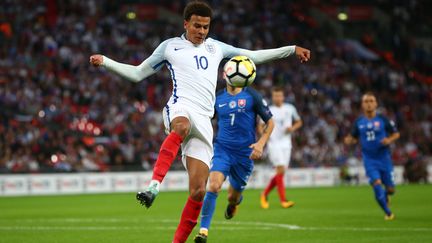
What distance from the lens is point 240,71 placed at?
9.56 metres

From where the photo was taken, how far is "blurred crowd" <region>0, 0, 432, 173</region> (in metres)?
30.4

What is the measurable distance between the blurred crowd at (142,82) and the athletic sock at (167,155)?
20864mm

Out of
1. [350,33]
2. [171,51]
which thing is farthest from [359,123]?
[350,33]

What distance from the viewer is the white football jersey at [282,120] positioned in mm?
20719

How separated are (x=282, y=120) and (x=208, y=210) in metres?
9.33

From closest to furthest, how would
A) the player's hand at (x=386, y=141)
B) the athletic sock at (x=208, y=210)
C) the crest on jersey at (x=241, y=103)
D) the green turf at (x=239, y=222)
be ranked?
the athletic sock at (x=208, y=210)
the green turf at (x=239, y=222)
the crest on jersey at (x=241, y=103)
the player's hand at (x=386, y=141)

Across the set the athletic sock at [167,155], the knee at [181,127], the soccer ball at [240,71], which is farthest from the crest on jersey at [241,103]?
the athletic sock at [167,155]

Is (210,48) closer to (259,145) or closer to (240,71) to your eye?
(240,71)

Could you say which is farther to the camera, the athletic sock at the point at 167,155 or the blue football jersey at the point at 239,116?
the blue football jersey at the point at 239,116

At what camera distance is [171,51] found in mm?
9359

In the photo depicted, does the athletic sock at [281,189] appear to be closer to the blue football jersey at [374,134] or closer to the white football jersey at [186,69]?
the blue football jersey at [374,134]

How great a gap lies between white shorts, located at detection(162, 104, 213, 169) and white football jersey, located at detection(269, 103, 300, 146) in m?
11.4

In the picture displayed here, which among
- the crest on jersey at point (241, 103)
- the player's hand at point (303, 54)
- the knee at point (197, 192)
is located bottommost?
the knee at point (197, 192)

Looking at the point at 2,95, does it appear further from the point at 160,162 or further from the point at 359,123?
the point at 160,162
